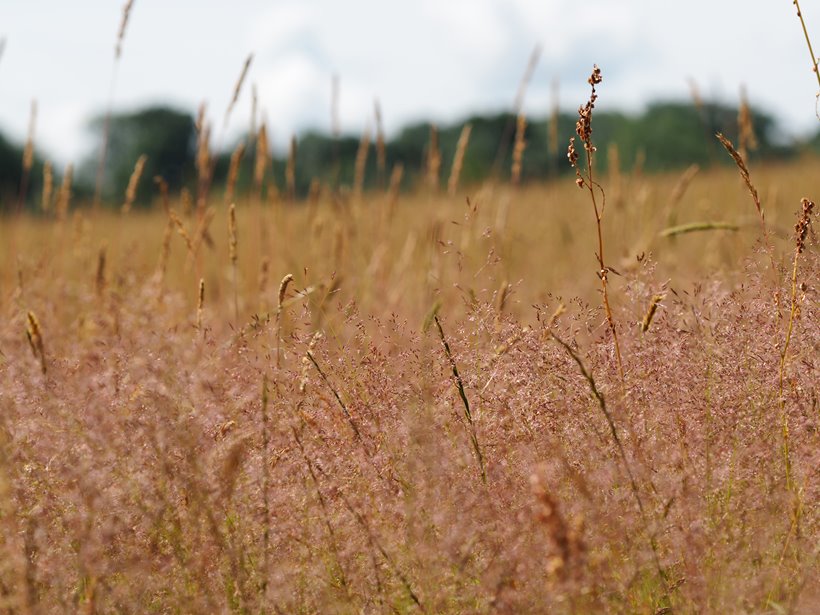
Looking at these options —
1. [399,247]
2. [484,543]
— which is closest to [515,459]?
[484,543]

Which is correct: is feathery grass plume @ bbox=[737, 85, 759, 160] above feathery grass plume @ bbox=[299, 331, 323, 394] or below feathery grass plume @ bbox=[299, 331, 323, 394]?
above

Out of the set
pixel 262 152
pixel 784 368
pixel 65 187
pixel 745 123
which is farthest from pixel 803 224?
pixel 65 187

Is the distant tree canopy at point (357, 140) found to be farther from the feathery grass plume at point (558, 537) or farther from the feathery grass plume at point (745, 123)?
the feathery grass plume at point (558, 537)

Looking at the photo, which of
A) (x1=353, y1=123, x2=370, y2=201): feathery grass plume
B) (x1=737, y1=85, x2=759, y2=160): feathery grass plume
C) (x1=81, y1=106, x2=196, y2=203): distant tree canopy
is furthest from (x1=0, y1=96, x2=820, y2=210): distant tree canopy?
(x1=737, y1=85, x2=759, y2=160): feathery grass plume

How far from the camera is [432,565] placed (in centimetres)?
128

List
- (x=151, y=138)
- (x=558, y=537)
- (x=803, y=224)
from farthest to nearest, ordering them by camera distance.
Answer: (x=151, y=138), (x=803, y=224), (x=558, y=537)

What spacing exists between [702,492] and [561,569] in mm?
588

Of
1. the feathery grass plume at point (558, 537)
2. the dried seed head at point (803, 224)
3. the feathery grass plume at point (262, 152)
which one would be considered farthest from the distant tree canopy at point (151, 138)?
the feathery grass plume at point (558, 537)

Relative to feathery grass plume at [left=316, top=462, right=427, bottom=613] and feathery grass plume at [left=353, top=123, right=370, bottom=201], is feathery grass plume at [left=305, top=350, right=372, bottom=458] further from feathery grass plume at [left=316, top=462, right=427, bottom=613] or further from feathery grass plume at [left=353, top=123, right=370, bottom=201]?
feathery grass plume at [left=353, top=123, right=370, bottom=201]

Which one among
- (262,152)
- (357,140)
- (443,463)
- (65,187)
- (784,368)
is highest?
(357,140)

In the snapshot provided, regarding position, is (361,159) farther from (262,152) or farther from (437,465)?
(437,465)

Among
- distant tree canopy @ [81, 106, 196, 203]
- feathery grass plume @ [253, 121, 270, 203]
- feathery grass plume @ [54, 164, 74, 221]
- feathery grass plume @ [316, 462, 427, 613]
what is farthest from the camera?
distant tree canopy @ [81, 106, 196, 203]

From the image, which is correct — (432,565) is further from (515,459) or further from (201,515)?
(201,515)

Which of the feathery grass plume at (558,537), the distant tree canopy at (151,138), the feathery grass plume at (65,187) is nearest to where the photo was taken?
the feathery grass plume at (558,537)
